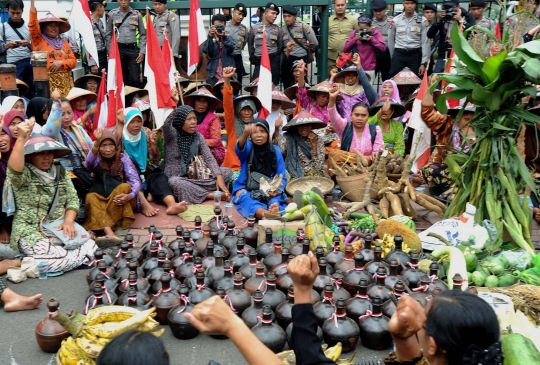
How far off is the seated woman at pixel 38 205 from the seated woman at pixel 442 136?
12.3 feet

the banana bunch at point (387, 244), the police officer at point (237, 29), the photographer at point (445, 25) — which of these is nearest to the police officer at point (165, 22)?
the police officer at point (237, 29)

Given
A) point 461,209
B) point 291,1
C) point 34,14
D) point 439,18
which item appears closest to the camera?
point 461,209

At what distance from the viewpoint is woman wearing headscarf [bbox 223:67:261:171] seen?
23.9ft

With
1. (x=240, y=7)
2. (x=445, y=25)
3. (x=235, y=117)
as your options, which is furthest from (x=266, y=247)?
(x=445, y=25)

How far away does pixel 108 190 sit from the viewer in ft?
19.5

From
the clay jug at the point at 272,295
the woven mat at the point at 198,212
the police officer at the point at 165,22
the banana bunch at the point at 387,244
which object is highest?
the police officer at the point at 165,22

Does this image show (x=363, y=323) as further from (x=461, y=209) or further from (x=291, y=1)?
(x=291, y=1)

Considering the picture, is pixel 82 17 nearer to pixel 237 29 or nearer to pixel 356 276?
pixel 237 29

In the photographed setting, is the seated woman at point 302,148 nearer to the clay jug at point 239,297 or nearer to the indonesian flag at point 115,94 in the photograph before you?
the indonesian flag at point 115,94

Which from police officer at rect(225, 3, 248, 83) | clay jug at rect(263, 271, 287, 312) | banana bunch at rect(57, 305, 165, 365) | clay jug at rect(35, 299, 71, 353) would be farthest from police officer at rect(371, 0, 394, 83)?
clay jug at rect(35, 299, 71, 353)

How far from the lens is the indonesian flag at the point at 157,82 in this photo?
6816 millimetres

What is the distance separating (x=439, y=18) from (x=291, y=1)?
7.57 ft

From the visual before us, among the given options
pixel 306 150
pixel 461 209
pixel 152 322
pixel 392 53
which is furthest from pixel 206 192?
pixel 392 53

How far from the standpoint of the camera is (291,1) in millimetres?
9727
